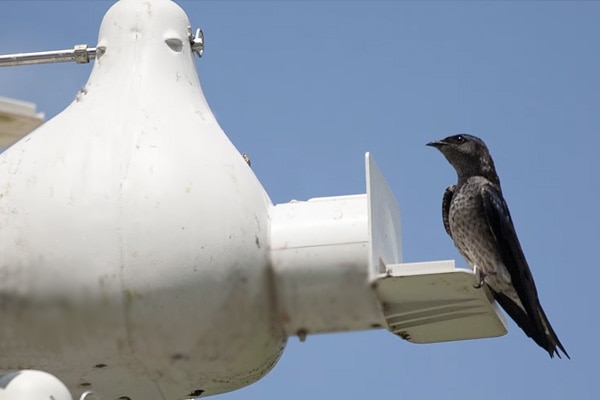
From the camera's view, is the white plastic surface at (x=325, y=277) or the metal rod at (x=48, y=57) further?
the metal rod at (x=48, y=57)

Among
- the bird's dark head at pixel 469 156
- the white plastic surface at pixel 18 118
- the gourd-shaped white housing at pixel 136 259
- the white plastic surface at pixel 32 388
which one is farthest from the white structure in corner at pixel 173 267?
the bird's dark head at pixel 469 156

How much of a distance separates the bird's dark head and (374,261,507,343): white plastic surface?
7.24 feet

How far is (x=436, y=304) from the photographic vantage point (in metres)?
6.16

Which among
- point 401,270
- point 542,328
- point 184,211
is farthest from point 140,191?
point 542,328

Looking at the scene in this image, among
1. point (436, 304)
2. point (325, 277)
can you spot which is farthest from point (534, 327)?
point (325, 277)

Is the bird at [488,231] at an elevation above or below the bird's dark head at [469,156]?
below

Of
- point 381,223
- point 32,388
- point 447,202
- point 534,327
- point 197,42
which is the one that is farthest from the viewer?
point 447,202

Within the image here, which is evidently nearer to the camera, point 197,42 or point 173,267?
point 173,267

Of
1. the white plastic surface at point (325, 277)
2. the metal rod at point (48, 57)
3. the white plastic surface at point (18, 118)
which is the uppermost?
the metal rod at point (48, 57)

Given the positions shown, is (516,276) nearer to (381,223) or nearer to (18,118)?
Answer: (381,223)

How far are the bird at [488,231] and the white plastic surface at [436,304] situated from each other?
1231 millimetres

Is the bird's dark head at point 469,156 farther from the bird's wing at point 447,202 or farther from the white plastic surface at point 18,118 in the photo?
the white plastic surface at point 18,118

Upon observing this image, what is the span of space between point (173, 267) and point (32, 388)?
77 cm

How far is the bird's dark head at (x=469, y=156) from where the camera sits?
8.66 metres
